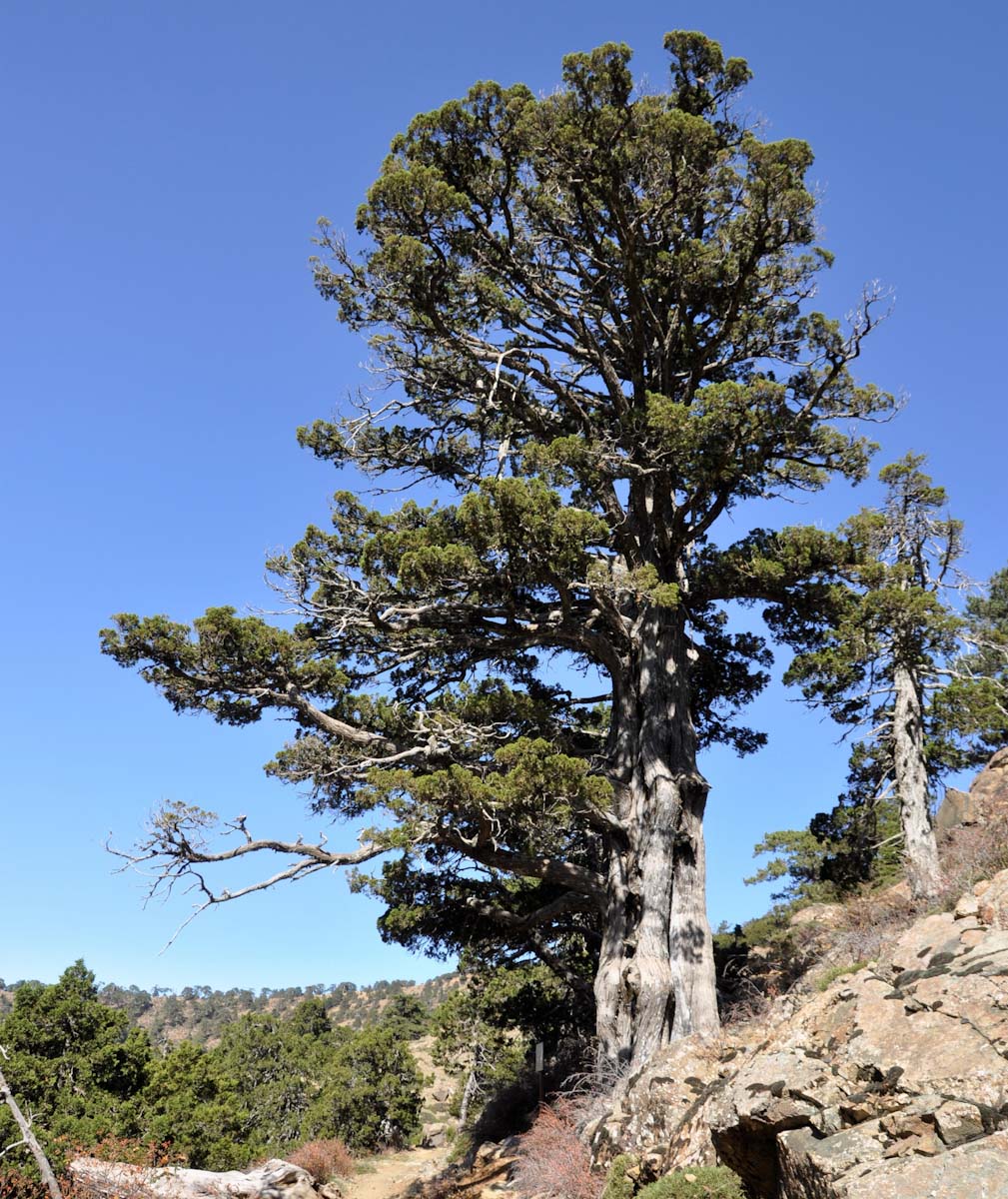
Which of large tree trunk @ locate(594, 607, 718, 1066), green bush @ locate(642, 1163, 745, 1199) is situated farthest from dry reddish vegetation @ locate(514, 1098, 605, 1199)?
green bush @ locate(642, 1163, 745, 1199)

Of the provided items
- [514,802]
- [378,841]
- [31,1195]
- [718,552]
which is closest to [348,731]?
[378,841]

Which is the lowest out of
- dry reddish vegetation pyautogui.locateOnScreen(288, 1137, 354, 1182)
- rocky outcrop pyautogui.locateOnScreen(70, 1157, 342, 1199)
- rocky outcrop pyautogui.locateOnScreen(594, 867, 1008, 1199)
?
dry reddish vegetation pyautogui.locateOnScreen(288, 1137, 354, 1182)

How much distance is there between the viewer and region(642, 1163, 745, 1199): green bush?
7.26 m

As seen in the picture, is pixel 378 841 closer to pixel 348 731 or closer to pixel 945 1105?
pixel 348 731

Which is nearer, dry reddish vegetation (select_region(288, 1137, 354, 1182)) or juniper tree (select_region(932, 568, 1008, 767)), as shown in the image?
juniper tree (select_region(932, 568, 1008, 767))

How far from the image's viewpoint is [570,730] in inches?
671

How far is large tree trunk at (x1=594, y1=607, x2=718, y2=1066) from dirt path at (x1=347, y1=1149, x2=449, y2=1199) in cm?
1034

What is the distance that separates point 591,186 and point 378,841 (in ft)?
36.3

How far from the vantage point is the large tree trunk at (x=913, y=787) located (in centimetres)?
1397

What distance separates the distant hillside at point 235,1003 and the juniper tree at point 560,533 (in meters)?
62.8

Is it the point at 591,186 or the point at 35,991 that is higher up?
the point at 591,186

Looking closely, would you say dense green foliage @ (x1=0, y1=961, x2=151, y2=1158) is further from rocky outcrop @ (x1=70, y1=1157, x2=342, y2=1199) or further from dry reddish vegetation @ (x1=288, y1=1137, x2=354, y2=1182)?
dry reddish vegetation @ (x1=288, y1=1137, x2=354, y2=1182)

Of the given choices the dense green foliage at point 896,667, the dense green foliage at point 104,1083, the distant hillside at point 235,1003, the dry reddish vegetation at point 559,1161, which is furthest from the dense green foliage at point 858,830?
the distant hillside at point 235,1003

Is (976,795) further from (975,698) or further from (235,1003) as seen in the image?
(235,1003)
